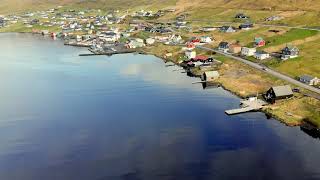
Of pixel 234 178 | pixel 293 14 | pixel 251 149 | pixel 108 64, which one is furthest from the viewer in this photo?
pixel 293 14

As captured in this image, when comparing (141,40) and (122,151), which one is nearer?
(122,151)

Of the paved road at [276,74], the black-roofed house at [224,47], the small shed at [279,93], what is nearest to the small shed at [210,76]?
the paved road at [276,74]

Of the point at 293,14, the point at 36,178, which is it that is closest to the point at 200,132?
the point at 36,178

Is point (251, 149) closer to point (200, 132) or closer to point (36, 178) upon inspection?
point (200, 132)

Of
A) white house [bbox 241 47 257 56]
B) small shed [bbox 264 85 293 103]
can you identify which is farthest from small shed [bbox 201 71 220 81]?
small shed [bbox 264 85 293 103]

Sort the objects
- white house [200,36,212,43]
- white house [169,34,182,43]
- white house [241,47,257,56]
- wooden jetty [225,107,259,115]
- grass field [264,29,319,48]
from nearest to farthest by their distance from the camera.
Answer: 1. wooden jetty [225,107,259,115]
2. white house [241,47,257,56]
3. grass field [264,29,319,48]
4. white house [200,36,212,43]
5. white house [169,34,182,43]

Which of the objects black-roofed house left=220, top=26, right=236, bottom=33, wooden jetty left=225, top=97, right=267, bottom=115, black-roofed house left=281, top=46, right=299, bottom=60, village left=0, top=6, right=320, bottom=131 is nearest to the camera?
wooden jetty left=225, top=97, right=267, bottom=115

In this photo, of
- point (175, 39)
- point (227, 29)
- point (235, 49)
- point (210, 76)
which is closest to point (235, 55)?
point (235, 49)

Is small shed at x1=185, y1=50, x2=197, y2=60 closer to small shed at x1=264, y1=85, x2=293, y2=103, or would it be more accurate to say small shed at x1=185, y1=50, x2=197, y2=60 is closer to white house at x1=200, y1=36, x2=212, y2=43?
white house at x1=200, y1=36, x2=212, y2=43
